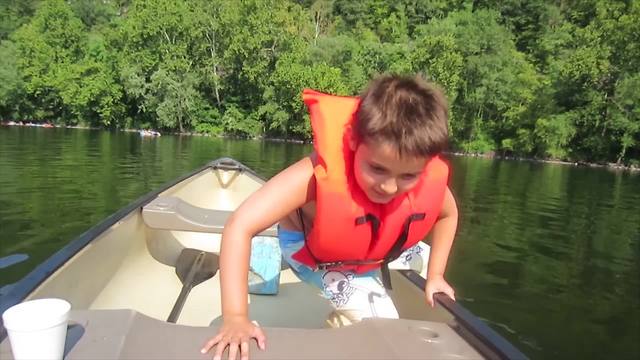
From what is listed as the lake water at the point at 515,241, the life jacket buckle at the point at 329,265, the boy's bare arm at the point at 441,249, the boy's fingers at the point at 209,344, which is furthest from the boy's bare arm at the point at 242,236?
the lake water at the point at 515,241

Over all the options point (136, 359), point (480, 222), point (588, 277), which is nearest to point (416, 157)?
point (136, 359)

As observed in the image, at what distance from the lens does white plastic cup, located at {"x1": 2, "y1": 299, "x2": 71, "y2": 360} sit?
1274mm

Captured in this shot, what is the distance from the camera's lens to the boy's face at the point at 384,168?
1621mm

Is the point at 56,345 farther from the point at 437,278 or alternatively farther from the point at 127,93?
the point at 127,93

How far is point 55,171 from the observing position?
13.0 m

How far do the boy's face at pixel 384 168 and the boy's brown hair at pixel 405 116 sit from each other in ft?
0.08

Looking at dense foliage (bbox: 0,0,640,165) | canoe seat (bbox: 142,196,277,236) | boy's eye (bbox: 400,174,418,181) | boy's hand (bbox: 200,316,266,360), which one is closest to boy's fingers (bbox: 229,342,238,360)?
boy's hand (bbox: 200,316,266,360)

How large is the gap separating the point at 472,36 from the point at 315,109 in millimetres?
40627

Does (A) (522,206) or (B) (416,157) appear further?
(A) (522,206)

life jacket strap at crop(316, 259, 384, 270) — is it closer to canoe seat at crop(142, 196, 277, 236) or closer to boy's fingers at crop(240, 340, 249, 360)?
boy's fingers at crop(240, 340, 249, 360)

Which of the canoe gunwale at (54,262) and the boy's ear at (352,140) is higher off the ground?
the boy's ear at (352,140)

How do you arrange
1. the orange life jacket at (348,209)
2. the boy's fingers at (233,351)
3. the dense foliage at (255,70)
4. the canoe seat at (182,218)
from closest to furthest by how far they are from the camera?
the boy's fingers at (233,351)
the orange life jacket at (348,209)
the canoe seat at (182,218)
the dense foliage at (255,70)

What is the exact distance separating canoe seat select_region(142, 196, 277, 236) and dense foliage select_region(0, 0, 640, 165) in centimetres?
3290

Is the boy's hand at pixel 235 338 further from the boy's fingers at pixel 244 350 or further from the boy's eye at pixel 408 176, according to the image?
the boy's eye at pixel 408 176
